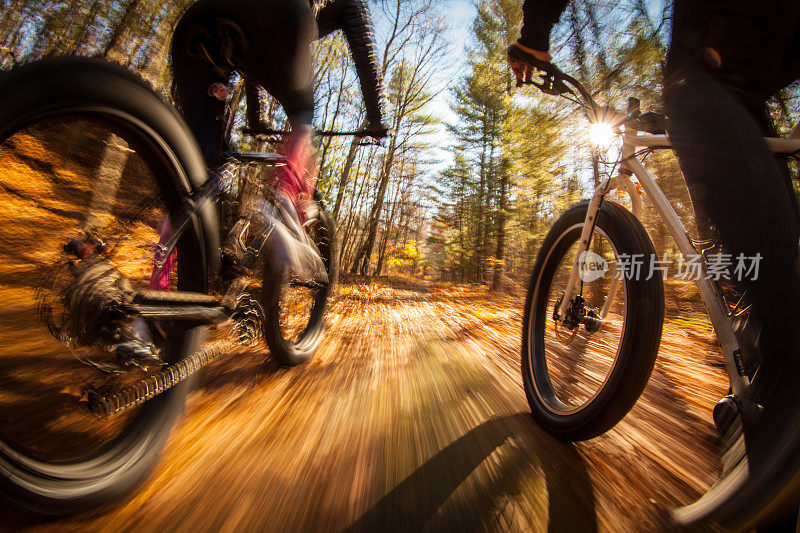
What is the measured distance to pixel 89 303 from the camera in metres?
0.76

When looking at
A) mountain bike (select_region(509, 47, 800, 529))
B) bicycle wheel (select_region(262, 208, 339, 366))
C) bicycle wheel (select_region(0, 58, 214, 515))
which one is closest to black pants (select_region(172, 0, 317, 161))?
bicycle wheel (select_region(0, 58, 214, 515))

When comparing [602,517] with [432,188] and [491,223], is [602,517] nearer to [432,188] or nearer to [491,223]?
[491,223]

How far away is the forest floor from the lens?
2.49 feet

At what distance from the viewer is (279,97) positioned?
1543 millimetres

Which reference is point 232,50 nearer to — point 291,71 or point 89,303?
point 291,71

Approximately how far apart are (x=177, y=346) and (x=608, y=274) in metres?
1.83

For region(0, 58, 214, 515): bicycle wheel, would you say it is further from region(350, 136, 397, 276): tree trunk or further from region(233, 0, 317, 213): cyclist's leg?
region(350, 136, 397, 276): tree trunk

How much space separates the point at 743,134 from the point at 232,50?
195cm

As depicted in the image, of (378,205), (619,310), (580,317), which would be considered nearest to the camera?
(619,310)

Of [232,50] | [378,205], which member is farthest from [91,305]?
[378,205]

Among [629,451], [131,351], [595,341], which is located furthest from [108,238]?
[595,341]

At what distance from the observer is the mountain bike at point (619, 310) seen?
81 cm

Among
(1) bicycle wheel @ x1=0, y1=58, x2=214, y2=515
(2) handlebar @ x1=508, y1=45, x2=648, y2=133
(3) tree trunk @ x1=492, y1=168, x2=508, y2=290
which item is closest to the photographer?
(1) bicycle wheel @ x1=0, y1=58, x2=214, y2=515

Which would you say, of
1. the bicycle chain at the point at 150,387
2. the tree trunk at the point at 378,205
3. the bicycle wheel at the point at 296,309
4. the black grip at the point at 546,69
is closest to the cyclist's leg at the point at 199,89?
the bicycle wheel at the point at 296,309
